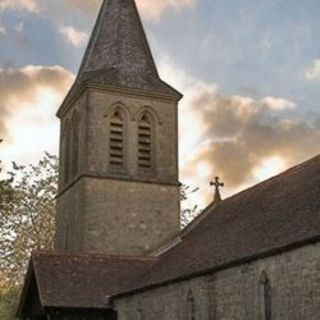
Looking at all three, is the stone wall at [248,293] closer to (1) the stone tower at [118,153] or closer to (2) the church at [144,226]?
(2) the church at [144,226]

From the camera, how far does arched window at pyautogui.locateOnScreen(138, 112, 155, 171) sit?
110 ft

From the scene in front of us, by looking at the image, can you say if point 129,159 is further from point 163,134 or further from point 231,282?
point 231,282

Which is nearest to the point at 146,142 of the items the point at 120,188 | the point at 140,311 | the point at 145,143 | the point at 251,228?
the point at 145,143

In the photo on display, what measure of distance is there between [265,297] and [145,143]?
51.8 ft

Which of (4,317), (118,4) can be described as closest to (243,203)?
(118,4)

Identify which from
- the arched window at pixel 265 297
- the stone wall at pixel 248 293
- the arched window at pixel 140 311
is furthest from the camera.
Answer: the arched window at pixel 140 311

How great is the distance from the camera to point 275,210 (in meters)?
22.3

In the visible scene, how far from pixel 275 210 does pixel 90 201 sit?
1127 cm

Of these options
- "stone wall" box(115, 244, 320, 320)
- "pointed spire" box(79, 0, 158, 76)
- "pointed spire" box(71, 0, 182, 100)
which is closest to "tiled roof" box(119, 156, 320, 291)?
"stone wall" box(115, 244, 320, 320)

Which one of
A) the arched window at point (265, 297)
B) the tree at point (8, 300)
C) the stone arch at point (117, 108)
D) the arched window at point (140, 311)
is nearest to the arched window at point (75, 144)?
the stone arch at point (117, 108)

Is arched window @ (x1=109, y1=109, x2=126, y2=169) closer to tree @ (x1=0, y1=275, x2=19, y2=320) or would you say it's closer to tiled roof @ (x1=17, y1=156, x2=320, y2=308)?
tiled roof @ (x1=17, y1=156, x2=320, y2=308)

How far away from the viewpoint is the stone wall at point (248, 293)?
17312 millimetres

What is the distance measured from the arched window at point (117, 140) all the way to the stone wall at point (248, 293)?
28.9 feet

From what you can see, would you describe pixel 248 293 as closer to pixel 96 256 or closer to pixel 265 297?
pixel 265 297
